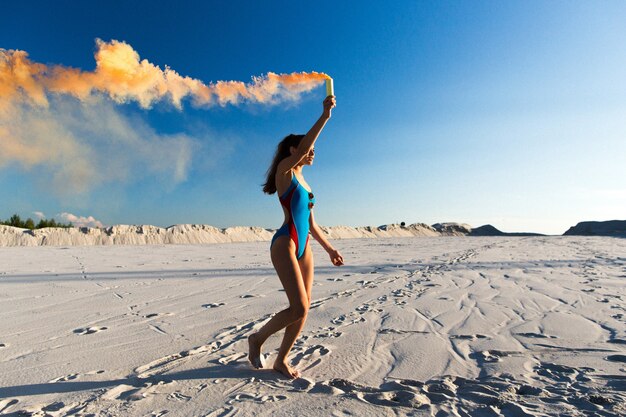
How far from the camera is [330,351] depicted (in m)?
3.40

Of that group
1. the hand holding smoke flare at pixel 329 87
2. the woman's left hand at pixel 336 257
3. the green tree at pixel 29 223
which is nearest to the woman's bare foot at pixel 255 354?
the woman's left hand at pixel 336 257

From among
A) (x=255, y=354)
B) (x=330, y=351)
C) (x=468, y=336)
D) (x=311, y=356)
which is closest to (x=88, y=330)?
(x=255, y=354)

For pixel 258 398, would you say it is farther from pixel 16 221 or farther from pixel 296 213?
pixel 16 221

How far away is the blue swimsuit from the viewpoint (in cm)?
289

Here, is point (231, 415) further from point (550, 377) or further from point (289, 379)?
point (550, 377)

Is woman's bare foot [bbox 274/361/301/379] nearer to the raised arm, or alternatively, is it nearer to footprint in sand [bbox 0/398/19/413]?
the raised arm

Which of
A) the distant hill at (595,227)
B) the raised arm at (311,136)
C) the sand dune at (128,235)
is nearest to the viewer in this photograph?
the raised arm at (311,136)

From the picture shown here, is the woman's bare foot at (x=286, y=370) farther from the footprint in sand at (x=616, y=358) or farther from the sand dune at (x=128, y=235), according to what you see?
the sand dune at (x=128, y=235)

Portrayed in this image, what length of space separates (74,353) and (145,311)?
A: 1.63m

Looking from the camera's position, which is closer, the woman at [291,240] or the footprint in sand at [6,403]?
the footprint in sand at [6,403]

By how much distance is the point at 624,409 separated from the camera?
7.59 feet

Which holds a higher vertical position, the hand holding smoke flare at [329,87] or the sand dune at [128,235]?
the sand dune at [128,235]

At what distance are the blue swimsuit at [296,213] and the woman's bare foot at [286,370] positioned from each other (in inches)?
32.1

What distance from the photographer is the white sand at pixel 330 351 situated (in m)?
2.44
